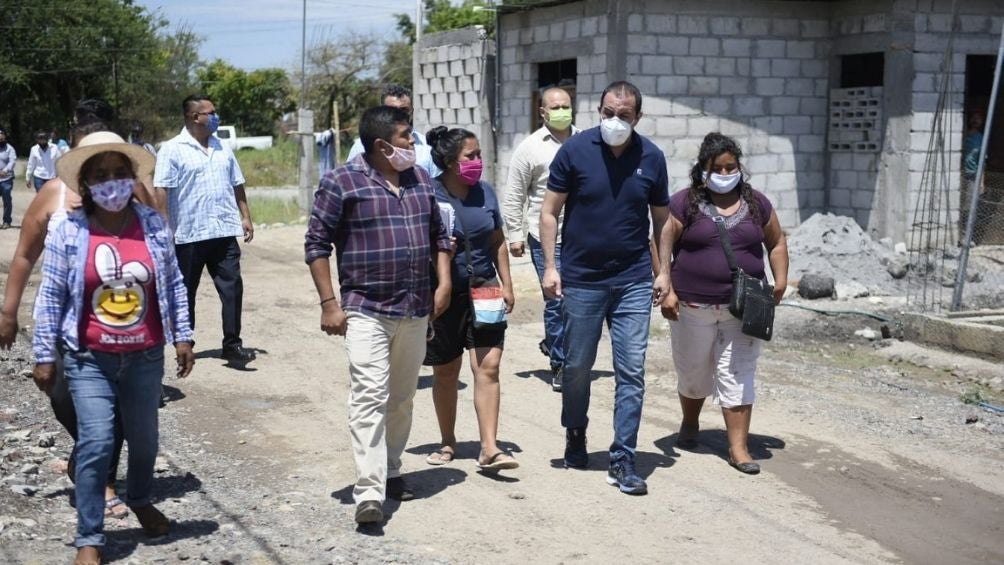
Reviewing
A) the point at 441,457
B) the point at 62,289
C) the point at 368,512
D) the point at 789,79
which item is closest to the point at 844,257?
the point at 789,79

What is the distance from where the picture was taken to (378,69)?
44.0 m

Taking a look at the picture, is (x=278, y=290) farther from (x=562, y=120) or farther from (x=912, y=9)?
(x=912, y=9)

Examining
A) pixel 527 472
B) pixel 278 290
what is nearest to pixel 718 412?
pixel 527 472

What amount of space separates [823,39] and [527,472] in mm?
11093

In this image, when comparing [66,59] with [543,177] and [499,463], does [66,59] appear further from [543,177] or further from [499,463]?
[499,463]

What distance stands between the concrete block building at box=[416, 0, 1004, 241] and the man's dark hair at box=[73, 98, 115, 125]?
9260 millimetres

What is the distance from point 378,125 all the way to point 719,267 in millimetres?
2112

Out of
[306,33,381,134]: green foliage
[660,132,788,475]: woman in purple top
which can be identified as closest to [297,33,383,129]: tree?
[306,33,381,134]: green foliage

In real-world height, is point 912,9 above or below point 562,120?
above

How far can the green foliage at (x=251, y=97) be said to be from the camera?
55.2 metres

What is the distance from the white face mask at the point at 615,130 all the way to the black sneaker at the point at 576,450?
61.9 inches

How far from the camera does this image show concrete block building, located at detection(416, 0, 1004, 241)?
14523 mm

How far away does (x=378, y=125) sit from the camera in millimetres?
→ 5336

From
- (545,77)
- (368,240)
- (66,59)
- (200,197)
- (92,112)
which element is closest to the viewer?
(368,240)
